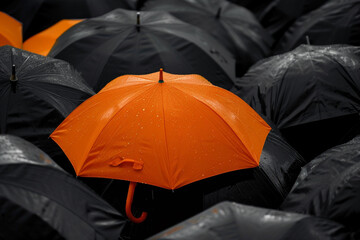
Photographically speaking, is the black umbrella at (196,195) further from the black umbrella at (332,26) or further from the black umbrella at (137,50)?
the black umbrella at (332,26)

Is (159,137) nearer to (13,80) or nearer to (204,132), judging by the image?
(204,132)

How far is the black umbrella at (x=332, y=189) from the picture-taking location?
9.16ft

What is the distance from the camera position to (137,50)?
4.70 m

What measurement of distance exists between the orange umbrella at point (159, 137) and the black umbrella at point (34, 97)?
9.0 inches

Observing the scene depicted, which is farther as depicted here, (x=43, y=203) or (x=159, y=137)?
(x=159, y=137)

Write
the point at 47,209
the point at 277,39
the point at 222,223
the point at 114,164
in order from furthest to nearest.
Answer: the point at 277,39 → the point at 114,164 → the point at 47,209 → the point at 222,223

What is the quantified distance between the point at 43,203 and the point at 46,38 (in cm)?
353

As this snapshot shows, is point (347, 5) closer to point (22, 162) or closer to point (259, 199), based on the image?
point (259, 199)

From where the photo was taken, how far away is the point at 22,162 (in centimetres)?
268

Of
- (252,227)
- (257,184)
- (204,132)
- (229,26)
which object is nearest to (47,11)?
(229,26)

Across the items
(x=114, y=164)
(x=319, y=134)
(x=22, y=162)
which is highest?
(x=22, y=162)

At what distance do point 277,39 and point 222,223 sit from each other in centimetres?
486

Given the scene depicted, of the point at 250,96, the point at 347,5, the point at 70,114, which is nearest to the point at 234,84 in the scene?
the point at 250,96

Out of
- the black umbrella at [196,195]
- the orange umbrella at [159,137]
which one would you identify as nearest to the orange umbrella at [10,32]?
the orange umbrella at [159,137]
